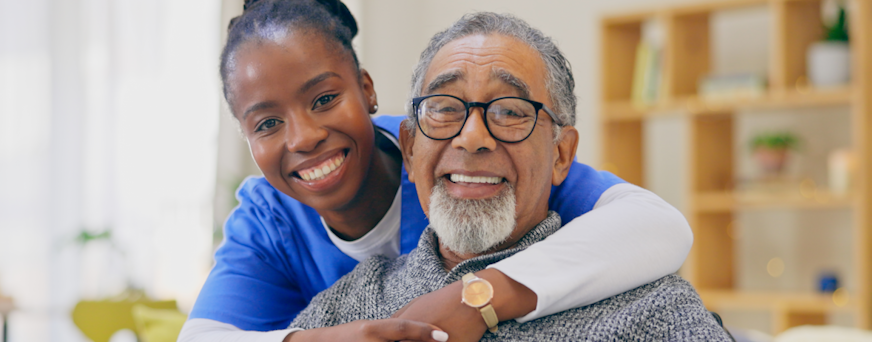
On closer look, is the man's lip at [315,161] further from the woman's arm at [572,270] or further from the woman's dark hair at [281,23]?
the woman's arm at [572,270]

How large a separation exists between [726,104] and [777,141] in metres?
0.30

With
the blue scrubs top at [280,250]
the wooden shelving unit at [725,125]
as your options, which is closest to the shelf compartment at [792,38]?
the wooden shelving unit at [725,125]

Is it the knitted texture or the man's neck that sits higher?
the man's neck

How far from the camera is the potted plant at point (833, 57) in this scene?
3.55 m

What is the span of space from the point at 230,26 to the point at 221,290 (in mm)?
482

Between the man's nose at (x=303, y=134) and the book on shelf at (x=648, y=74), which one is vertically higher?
the book on shelf at (x=648, y=74)

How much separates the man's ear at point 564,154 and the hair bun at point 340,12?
1.48 ft

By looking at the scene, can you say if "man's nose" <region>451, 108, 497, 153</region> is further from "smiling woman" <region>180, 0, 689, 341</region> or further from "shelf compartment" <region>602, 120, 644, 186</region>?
"shelf compartment" <region>602, 120, 644, 186</region>

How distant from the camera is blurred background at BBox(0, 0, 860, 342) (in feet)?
11.2

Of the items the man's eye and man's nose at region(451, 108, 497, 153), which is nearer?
man's nose at region(451, 108, 497, 153)

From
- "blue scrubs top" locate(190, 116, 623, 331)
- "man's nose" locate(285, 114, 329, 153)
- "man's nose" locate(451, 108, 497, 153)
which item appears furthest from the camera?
"blue scrubs top" locate(190, 116, 623, 331)

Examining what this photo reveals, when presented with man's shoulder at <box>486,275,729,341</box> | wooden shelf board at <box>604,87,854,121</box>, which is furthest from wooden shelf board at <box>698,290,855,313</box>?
man's shoulder at <box>486,275,729,341</box>

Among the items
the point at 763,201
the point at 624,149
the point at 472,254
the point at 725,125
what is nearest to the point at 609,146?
the point at 624,149

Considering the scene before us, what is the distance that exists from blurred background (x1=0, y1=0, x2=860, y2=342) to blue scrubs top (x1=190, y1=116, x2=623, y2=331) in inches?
79.0
